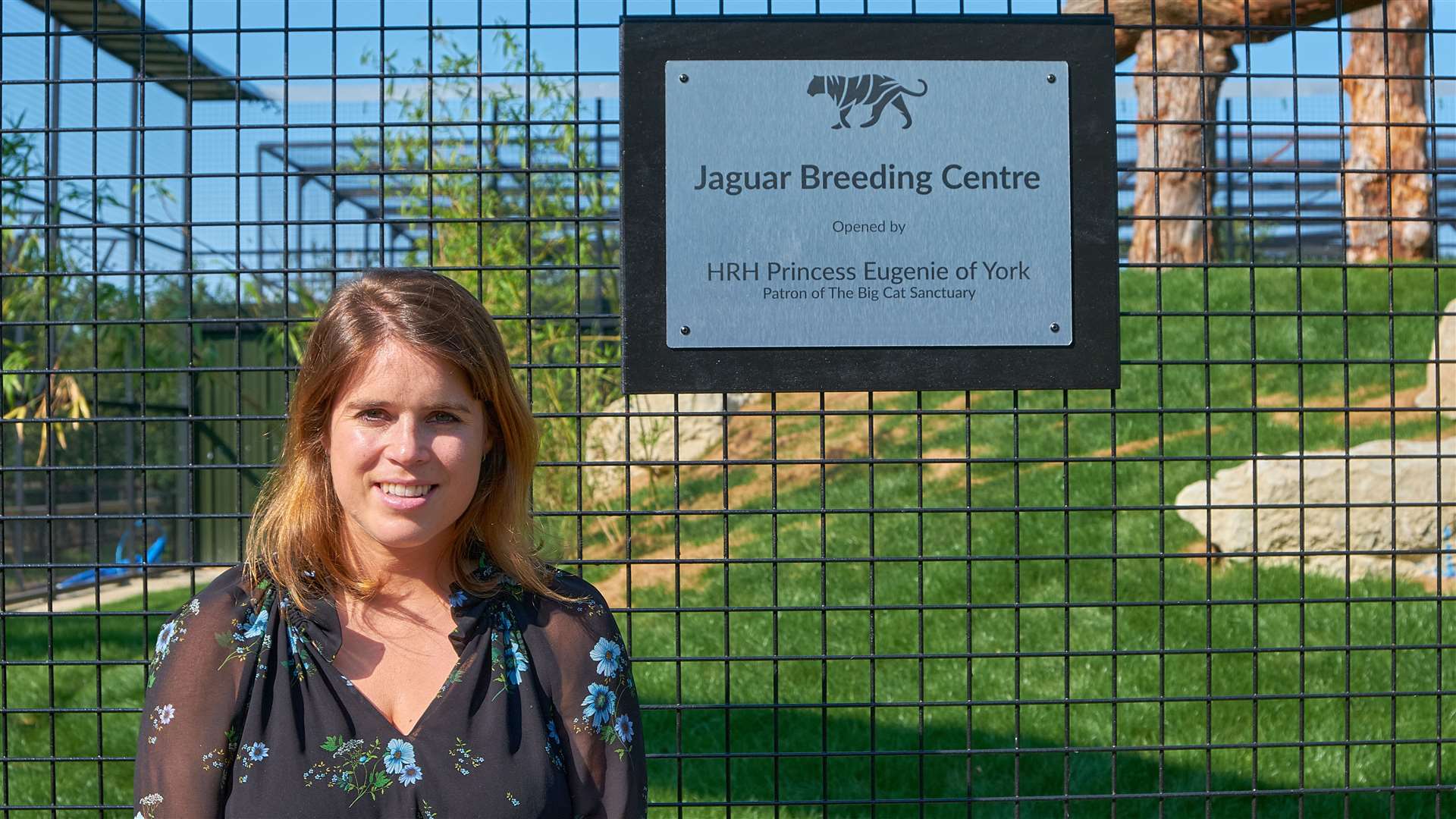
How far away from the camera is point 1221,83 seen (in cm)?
1170

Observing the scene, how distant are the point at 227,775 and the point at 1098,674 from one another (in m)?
3.84

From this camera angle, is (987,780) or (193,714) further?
(987,780)

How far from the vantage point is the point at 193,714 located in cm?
175

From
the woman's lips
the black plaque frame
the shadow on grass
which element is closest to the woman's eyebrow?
the woman's lips

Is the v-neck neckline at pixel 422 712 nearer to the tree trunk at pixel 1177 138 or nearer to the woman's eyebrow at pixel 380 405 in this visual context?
the woman's eyebrow at pixel 380 405

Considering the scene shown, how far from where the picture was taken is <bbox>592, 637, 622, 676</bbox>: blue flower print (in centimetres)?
192

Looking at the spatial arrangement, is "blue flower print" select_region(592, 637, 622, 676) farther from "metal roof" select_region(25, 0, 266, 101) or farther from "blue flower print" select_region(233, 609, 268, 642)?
"metal roof" select_region(25, 0, 266, 101)

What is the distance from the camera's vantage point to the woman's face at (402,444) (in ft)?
6.15

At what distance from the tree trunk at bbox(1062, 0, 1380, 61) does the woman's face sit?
208 centimetres

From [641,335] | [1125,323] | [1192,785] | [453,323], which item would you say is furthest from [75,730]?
[1125,323]

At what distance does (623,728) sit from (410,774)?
34cm

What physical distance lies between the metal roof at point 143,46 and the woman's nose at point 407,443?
4.50 feet

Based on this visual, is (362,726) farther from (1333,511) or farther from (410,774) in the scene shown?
(1333,511)

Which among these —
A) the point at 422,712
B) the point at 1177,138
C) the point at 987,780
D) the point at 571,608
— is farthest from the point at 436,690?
the point at 1177,138
